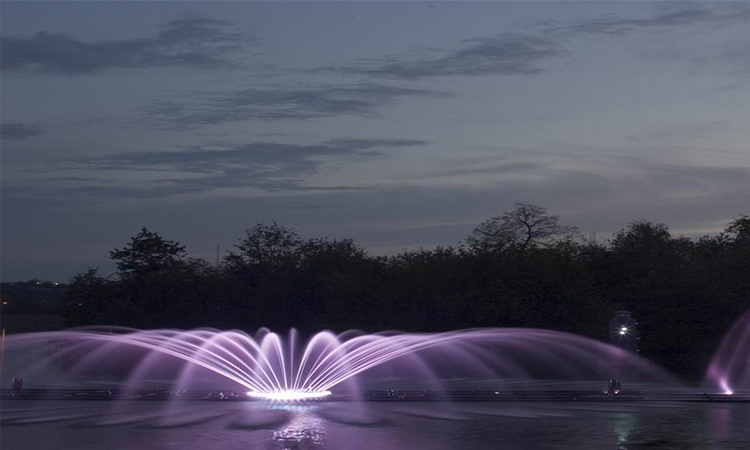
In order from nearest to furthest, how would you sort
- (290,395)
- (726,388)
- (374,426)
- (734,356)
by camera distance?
(374,426), (290,395), (726,388), (734,356)

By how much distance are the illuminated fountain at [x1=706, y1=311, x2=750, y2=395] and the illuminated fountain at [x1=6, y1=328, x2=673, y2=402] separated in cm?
309

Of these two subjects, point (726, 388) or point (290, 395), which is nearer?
point (290, 395)

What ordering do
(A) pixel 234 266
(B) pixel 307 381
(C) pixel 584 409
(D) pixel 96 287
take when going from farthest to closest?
1. (A) pixel 234 266
2. (D) pixel 96 287
3. (B) pixel 307 381
4. (C) pixel 584 409

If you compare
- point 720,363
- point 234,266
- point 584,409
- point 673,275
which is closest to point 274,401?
point 584,409

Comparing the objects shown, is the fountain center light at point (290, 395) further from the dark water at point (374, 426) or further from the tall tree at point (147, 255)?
the tall tree at point (147, 255)

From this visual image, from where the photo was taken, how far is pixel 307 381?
31844 millimetres

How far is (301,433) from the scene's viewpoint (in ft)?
63.4

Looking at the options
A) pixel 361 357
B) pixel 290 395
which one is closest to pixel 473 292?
pixel 361 357

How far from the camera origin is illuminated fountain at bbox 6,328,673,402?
3719 centimetres

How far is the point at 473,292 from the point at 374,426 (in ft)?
93.0

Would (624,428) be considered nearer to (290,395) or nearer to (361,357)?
(290,395)

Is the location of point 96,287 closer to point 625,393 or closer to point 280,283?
point 280,283

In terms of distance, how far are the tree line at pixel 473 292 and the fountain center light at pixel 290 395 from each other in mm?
20375

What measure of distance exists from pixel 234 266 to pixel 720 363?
3553 cm
